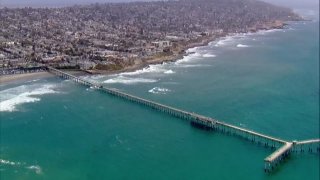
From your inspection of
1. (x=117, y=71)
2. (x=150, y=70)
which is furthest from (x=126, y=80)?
(x=150, y=70)

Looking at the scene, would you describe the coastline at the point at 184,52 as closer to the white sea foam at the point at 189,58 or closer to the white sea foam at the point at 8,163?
the white sea foam at the point at 189,58

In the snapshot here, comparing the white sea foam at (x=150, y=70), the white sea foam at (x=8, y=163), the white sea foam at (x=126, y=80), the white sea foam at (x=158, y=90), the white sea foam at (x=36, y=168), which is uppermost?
the white sea foam at (x=150, y=70)

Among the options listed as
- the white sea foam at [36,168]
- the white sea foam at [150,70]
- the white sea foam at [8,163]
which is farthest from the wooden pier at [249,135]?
the white sea foam at [8,163]

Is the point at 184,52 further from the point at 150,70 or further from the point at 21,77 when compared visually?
the point at 21,77

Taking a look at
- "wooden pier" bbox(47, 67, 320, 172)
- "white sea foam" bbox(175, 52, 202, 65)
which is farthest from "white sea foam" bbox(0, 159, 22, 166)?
"white sea foam" bbox(175, 52, 202, 65)

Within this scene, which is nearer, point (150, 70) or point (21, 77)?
point (21, 77)

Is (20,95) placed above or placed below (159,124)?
above
